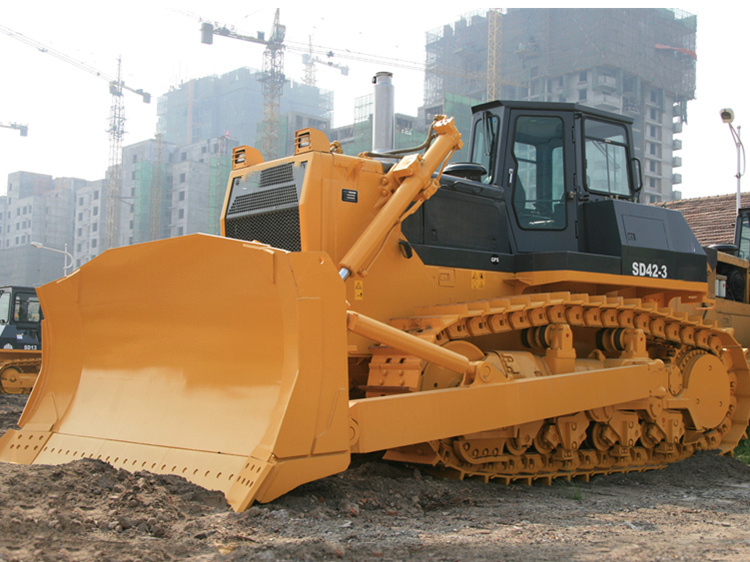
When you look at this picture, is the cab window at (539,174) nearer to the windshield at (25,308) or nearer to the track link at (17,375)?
the track link at (17,375)

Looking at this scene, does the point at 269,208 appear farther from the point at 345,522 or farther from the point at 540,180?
the point at 345,522

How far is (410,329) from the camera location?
605cm

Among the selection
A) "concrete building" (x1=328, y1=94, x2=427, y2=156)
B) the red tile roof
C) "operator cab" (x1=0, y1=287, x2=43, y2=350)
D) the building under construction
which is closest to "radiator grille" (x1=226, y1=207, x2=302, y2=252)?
Answer: "operator cab" (x1=0, y1=287, x2=43, y2=350)

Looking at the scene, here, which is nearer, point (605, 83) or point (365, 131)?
point (365, 131)

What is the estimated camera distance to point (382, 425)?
492 centimetres

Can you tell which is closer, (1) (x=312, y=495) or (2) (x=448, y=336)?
(1) (x=312, y=495)

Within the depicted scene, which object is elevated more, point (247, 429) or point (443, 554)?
point (247, 429)

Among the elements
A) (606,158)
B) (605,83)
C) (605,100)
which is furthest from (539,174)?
(605,83)

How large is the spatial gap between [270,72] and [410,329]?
100m

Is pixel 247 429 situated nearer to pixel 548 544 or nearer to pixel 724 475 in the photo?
pixel 548 544

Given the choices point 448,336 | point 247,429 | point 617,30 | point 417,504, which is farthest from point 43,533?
point 617,30

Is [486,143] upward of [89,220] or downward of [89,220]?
downward

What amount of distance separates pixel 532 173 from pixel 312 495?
4.34 m

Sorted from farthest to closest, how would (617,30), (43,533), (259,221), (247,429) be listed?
1. (617,30)
2. (259,221)
3. (247,429)
4. (43,533)
